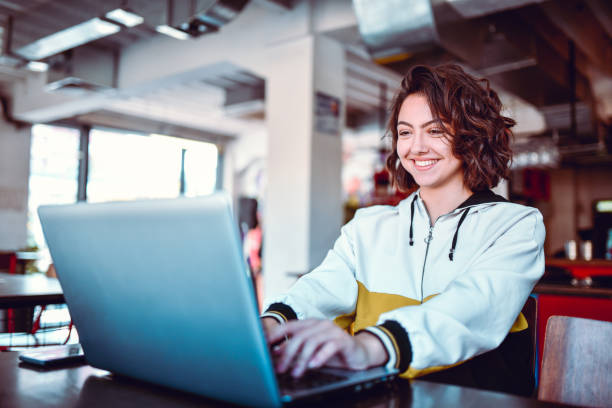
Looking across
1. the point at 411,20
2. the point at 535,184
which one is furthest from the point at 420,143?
the point at 535,184

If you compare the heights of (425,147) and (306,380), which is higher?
(425,147)

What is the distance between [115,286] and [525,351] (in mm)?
833

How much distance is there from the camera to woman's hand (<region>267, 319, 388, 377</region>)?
71 centimetres

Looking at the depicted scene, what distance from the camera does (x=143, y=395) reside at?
713 millimetres

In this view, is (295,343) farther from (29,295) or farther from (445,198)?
(29,295)

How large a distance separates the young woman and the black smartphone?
34 cm

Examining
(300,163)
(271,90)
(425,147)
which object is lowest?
(425,147)

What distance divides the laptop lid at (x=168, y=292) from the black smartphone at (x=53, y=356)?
0.13m

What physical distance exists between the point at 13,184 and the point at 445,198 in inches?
322

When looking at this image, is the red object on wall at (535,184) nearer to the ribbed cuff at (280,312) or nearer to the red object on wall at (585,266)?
the red object on wall at (585,266)

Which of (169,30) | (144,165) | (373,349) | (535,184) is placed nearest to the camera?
(373,349)

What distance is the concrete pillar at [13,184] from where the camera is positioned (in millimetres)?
7812

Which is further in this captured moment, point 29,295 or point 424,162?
point 29,295

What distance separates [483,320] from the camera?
0.92 metres
